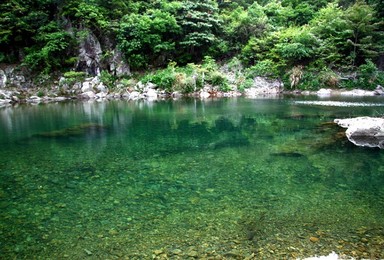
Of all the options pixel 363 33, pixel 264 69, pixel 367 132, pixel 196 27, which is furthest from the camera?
pixel 196 27

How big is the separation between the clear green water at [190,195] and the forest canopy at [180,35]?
813 inches

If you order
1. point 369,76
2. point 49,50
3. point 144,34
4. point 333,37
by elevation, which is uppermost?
point 144,34

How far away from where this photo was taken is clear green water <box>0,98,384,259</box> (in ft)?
13.4

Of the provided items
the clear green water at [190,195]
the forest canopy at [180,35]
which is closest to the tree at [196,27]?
the forest canopy at [180,35]

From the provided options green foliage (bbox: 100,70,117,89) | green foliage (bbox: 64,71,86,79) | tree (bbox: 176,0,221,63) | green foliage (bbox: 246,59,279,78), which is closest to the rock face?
green foliage (bbox: 246,59,279,78)

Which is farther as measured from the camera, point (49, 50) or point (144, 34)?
point (144, 34)

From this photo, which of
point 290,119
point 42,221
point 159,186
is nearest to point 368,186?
point 159,186

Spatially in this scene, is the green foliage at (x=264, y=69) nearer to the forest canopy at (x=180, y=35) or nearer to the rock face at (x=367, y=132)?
the forest canopy at (x=180, y=35)

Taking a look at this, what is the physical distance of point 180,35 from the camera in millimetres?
33219

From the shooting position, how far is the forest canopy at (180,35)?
93.6 feet

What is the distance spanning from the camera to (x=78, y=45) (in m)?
30.2

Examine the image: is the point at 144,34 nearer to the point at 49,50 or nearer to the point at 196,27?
the point at 196,27

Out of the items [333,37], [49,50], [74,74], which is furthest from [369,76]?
[49,50]

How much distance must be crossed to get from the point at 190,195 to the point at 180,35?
30058mm
